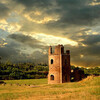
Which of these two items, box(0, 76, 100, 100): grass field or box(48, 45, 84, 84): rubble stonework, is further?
box(48, 45, 84, 84): rubble stonework

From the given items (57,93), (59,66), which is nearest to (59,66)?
(59,66)

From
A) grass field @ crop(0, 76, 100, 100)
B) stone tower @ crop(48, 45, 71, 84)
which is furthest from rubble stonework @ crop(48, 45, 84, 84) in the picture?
grass field @ crop(0, 76, 100, 100)

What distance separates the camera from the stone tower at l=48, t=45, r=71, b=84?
33.9m

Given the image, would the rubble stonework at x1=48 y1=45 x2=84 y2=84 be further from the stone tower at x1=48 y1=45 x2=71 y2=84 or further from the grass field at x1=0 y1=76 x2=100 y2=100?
the grass field at x1=0 y1=76 x2=100 y2=100

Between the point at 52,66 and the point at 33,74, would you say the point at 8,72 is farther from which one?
the point at 52,66

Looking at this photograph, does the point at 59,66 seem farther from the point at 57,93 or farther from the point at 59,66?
the point at 57,93

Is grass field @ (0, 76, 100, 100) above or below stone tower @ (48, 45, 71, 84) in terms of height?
below

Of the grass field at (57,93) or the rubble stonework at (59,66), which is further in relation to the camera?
the rubble stonework at (59,66)

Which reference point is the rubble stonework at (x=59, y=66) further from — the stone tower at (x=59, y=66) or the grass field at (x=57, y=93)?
the grass field at (x=57, y=93)

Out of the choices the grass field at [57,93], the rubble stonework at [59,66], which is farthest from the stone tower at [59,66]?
the grass field at [57,93]

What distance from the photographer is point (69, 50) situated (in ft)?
117

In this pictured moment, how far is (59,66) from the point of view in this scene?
112ft

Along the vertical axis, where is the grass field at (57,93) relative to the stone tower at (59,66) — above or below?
below

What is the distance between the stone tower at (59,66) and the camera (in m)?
33.9
